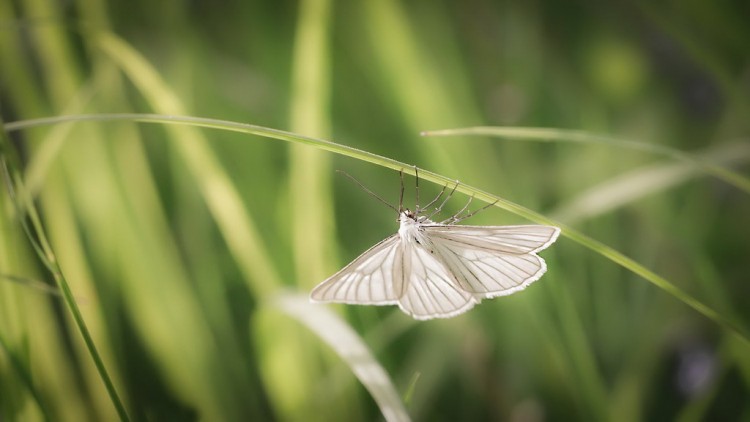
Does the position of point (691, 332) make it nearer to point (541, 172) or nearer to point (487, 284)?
point (541, 172)

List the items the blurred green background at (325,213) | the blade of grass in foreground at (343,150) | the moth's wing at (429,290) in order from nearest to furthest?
the blade of grass in foreground at (343,150), the moth's wing at (429,290), the blurred green background at (325,213)

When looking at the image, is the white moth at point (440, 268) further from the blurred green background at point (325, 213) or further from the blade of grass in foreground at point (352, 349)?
the blurred green background at point (325, 213)

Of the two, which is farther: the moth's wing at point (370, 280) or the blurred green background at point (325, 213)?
the blurred green background at point (325, 213)

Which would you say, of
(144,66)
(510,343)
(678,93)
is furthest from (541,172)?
(144,66)

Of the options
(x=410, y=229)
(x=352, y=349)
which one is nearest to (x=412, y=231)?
(x=410, y=229)

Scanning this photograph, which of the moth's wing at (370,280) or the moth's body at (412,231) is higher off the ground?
the moth's body at (412,231)

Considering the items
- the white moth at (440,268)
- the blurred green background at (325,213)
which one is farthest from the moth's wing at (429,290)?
the blurred green background at (325,213)

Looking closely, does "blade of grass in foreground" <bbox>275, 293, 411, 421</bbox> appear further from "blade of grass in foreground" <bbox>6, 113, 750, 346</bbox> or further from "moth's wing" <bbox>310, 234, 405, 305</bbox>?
"blade of grass in foreground" <bbox>6, 113, 750, 346</bbox>

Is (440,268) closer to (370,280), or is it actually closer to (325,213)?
(370,280)
